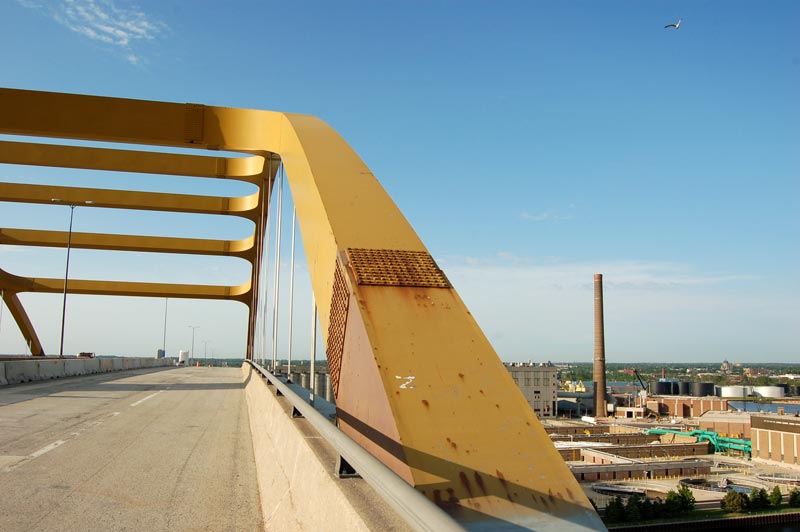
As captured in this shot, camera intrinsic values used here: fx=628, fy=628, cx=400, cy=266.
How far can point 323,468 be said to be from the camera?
3.69 m

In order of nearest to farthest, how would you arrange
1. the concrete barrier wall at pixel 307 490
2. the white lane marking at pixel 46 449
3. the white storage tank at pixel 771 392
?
the concrete barrier wall at pixel 307 490 < the white lane marking at pixel 46 449 < the white storage tank at pixel 771 392

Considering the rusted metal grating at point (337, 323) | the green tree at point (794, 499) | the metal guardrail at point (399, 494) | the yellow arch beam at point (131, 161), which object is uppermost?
the yellow arch beam at point (131, 161)

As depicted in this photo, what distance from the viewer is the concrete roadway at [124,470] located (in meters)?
5.01

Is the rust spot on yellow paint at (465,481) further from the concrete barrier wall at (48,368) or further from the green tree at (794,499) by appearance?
the green tree at (794,499)

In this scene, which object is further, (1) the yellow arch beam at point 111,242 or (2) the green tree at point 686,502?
(2) the green tree at point 686,502

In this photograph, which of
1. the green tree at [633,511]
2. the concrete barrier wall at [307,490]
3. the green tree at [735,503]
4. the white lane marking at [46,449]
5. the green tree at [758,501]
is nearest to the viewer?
the concrete barrier wall at [307,490]

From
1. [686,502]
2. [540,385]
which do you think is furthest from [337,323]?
[540,385]

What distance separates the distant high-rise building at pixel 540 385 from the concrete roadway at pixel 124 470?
234 ft

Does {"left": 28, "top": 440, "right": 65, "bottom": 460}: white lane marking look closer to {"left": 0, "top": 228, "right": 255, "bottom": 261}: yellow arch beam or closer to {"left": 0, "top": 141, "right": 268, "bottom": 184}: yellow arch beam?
{"left": 0, "top": 141, "right": 268, "bottom": 184}: yellow arch beam

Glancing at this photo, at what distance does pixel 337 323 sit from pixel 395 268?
0.66 metres

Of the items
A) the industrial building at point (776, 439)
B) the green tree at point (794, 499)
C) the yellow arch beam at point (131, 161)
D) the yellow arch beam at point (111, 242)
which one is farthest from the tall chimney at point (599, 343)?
the yellow arch beam at point (131, 161)

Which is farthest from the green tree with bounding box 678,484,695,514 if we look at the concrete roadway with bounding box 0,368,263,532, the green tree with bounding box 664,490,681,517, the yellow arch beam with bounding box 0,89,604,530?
the yellow arch beam with bounding box 0,89,604,530

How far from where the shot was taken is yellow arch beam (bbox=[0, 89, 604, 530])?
3.43 metres

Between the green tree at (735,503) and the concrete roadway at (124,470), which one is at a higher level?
the concrete roadway at (124,470)
